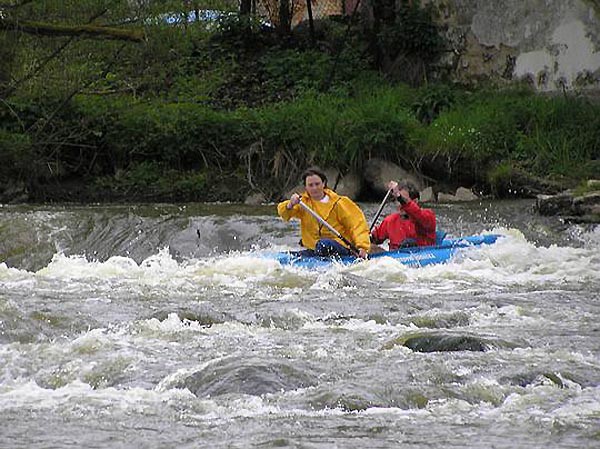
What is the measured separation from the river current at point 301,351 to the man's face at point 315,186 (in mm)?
745

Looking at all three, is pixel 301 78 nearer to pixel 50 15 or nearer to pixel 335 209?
pixel 50 15

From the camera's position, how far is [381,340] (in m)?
6.04

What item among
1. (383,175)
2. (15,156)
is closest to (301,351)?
(383,175)

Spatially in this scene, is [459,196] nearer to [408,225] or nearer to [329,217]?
[408,225]

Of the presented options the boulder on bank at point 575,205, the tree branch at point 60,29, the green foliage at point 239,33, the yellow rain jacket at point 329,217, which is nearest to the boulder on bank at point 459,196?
the boulder on bank at point 575,205

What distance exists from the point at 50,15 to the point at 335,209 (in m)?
5.21

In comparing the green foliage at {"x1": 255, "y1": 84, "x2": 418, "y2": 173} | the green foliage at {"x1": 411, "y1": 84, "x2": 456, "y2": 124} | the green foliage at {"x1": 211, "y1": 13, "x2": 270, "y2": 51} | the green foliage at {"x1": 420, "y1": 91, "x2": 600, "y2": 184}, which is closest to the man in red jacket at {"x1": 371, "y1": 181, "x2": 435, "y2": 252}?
the green foliage at {"x1": 420, "y1": 91, "x2": 600, "y2": 184}

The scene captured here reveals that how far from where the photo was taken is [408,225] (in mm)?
9992

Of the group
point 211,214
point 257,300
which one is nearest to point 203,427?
point 257,300

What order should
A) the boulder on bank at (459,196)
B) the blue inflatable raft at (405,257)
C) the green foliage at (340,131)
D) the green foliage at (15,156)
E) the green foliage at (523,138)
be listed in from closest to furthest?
the blue inflatable raft at (405,257)
the boulder on bank at (459,196)
the green foliage at (523,138)
the green foliage at (340,131)
the green foliage at (15,156)

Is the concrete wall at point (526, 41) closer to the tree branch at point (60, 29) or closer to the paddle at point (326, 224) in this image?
the tree branch at point (60, 29)

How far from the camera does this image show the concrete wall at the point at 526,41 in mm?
16547

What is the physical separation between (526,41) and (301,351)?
1232cm

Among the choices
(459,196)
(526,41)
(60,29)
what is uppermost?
(60,29)
